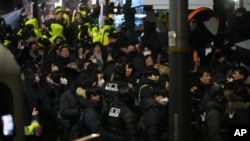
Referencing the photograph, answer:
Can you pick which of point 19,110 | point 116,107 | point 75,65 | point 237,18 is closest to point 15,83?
point 19,110

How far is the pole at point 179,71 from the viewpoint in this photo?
721 cm

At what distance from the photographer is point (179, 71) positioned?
7.22 m

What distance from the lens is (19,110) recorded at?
425 centimetres

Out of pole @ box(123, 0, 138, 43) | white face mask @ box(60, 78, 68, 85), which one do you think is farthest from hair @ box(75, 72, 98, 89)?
pole @ box(123, 0, 138, 43)

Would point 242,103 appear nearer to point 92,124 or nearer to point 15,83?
point 92,124

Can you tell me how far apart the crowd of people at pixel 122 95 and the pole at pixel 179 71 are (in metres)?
0.23

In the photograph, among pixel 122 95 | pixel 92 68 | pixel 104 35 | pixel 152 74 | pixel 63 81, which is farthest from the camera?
pixel 104 35

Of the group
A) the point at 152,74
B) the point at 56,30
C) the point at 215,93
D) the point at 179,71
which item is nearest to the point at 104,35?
the point at 56,30

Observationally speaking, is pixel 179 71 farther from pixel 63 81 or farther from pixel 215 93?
pixel 63 81

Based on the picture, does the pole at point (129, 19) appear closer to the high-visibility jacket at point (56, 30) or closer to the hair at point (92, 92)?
the high-visibility jacket at point (56, 30)

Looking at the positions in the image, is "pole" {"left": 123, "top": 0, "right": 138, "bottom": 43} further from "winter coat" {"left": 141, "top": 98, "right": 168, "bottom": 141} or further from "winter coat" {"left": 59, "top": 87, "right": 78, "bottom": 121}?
"winter coat" {"left": 141, "top": 98, "right": 168, "bottom": 141}

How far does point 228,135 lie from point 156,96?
4.59 ft

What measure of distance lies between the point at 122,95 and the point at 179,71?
242 centimetres

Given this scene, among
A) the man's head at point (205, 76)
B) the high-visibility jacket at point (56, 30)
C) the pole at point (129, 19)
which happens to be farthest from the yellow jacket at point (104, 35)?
the man's head at point (205, 76)
